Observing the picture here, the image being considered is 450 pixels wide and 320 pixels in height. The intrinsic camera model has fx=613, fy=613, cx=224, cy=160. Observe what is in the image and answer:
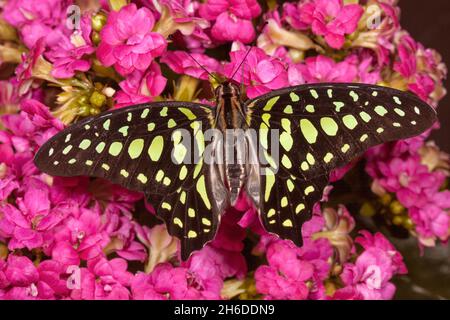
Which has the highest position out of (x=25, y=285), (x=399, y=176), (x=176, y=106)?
(x=176, y=106)

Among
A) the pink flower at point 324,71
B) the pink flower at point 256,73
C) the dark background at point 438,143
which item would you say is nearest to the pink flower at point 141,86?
the pink flower at point 256,73

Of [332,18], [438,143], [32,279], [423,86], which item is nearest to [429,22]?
[438,143]

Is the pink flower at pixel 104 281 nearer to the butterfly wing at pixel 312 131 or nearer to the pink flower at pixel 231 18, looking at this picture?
the butterfly wing at pixel 312 131

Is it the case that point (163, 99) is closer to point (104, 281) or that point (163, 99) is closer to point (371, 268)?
point (104, 281)

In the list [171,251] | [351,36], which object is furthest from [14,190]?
[351,36]

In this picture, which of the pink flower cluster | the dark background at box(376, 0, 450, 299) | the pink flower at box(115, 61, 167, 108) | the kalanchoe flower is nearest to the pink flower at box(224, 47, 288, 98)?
the pink flower cluster
